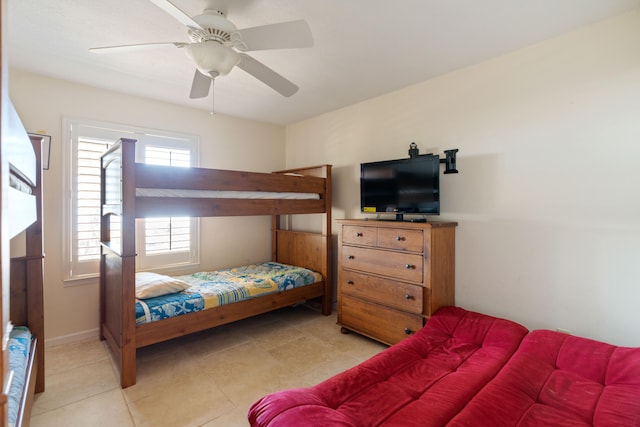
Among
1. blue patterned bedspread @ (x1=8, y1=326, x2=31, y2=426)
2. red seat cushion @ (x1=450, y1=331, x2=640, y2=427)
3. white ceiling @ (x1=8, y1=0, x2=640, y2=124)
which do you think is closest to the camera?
blue patterned bedspread @ (x1=8, y1=326, x2=31, y2=426)

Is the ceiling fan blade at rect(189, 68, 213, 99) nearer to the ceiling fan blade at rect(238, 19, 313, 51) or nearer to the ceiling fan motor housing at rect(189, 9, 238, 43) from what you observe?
the ceiling fan motor housing at rect(189, 9, 238, 43)

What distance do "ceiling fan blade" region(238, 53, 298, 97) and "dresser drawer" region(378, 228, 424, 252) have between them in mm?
1433

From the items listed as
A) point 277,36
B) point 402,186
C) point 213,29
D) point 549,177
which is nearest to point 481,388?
point 549,177

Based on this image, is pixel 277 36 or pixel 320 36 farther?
pixel 320 36

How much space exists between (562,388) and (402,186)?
177 centimetres

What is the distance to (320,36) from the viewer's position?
2.09 meters

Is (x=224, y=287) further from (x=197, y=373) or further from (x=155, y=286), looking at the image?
(x=197, y=373)

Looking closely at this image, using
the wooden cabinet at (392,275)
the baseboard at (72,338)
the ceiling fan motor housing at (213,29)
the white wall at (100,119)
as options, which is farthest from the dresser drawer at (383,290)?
the baseboard at (72,338)

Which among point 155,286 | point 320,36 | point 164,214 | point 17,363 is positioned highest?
point 320,36

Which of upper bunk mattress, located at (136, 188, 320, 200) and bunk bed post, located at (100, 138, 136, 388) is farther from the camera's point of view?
upper bunk mattress, located at (136, 188, 320, 200)

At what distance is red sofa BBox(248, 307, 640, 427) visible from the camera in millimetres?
1359

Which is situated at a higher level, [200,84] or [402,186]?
[200,84]

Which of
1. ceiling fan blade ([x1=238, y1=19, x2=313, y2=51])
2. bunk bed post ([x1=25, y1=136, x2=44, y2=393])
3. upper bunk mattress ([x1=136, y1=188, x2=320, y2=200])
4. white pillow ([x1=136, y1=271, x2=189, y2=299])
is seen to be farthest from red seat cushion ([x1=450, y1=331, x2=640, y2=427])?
bunk bed post ([x1=25, y1=136, x2=44, y2=393])

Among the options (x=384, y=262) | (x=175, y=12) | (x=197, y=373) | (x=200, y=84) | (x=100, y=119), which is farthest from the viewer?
(x=100, y=119)
